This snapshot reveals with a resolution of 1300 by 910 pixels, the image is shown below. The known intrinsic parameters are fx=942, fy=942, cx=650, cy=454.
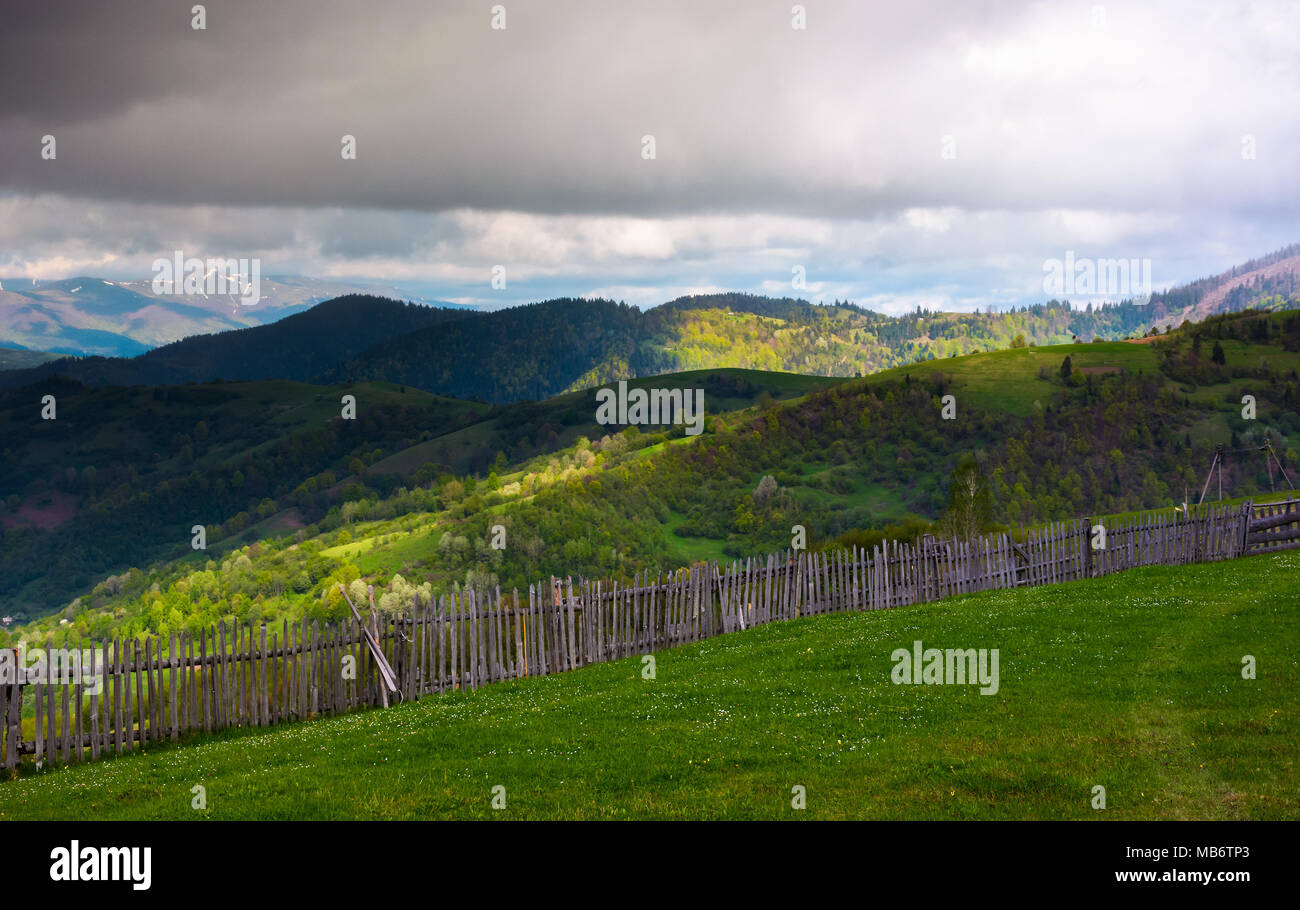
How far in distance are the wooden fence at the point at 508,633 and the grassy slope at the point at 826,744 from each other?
0.88 meters

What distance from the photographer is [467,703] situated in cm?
1472

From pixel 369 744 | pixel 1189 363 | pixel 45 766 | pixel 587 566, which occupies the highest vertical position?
pixel 1189 363

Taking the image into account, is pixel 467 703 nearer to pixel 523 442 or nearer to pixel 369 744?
pixel 369 744

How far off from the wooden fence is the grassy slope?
0.88 m

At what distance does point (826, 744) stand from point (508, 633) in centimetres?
864

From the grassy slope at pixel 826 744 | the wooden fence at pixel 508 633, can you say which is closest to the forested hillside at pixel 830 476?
the wooden fence at pixel 508 633

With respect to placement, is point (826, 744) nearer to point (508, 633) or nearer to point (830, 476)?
point (508, 633)

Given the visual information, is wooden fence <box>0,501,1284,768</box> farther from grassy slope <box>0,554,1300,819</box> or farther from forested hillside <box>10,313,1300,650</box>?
forested hillside <box>10,313,1300,650</box>

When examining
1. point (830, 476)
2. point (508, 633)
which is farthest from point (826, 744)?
point (830, 476)

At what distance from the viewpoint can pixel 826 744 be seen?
9836mm

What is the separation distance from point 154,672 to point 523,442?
17898cm

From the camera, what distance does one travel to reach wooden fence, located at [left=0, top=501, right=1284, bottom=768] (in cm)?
1427

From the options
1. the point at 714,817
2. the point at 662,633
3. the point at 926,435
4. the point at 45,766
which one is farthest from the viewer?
the point at 926,435

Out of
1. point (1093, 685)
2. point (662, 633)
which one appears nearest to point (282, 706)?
point (662, 633)
